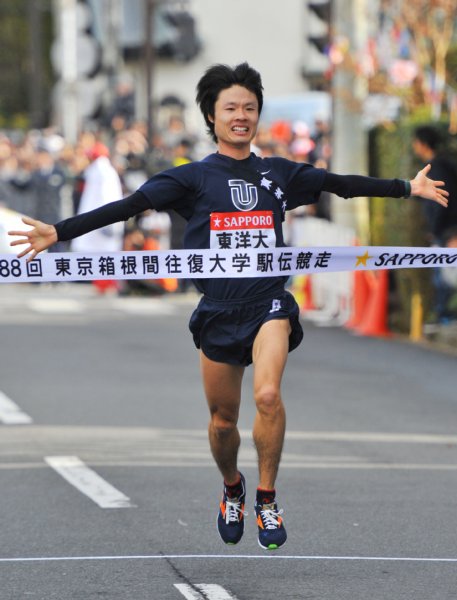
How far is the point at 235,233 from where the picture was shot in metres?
7.39

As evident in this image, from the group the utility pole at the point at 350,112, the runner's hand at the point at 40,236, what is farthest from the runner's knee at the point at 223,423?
the utility pole at the point at 350,112

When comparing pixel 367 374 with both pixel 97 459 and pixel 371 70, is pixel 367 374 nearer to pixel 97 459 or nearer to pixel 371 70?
pixel 97 459

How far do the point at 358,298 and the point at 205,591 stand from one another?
43.4ft

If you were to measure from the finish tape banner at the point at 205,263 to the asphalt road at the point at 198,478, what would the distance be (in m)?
1.17

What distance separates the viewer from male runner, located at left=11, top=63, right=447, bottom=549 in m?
7.20

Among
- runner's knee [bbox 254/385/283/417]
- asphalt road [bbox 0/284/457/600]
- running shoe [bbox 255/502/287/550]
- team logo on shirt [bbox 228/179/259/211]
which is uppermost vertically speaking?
team logo on shirt [bbox 228/179/259/211]

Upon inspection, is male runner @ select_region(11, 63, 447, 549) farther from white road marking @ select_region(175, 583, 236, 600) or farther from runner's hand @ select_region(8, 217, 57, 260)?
white road marking @ select_region(175, 583, 236, 600)

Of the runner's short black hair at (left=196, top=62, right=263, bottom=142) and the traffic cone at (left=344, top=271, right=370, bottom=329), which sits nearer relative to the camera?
the runner's short black hair at (left=196, top=62, right=263, bottom=142)

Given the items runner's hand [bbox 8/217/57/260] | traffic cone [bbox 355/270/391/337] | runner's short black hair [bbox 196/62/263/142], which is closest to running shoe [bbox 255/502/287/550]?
runner's hand [bbox 8/217/57/260]

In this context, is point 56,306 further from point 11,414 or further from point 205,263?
point 205,263

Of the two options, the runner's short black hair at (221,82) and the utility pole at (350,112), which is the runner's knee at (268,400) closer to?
Answer: the runner's short black hair at (221,82)

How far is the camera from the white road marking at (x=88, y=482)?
9.12 meters

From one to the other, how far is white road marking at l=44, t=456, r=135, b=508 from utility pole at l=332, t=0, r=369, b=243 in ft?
38.8

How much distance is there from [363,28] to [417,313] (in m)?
5.56
